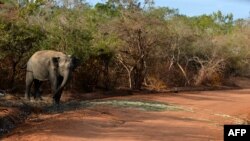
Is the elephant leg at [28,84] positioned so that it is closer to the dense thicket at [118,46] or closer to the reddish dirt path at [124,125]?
the dense thicket at [118,46]

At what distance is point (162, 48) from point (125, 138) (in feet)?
69.7

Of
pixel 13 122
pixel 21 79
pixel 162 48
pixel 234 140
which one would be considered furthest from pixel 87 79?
pixel 234 140

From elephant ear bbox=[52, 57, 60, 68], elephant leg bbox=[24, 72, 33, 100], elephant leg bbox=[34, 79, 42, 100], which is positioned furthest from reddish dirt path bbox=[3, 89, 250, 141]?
elephant leg bbox=[24, 72, 33, 100]

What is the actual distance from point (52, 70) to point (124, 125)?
574 cm

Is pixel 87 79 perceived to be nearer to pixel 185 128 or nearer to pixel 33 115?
pixel 33 115

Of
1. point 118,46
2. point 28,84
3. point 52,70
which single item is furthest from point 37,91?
point 118,46

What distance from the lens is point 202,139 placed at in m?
12.1

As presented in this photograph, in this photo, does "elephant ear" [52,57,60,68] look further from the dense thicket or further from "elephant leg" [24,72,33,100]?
the dense thicket

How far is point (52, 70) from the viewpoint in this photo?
60.3ft

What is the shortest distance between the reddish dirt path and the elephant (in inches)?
69.2

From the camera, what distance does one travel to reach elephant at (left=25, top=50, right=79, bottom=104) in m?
18.0

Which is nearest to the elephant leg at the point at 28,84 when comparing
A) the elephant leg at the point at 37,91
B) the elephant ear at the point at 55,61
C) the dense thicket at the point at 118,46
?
the elephant leg at the point at 37,91

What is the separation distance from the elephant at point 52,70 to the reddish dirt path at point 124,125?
1.76 meters

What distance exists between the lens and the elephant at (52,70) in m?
18.0
